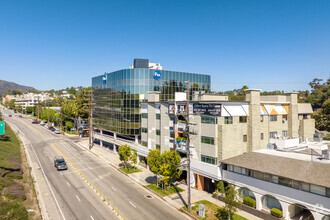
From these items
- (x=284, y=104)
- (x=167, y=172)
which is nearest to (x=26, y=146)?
(x=167, y=172)

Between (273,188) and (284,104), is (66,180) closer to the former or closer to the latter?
(273,188)

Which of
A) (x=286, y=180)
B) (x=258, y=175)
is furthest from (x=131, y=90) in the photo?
(x=286, y=180)

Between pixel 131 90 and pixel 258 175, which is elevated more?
pixel 131 90

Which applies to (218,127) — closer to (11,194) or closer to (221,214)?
(221,214)

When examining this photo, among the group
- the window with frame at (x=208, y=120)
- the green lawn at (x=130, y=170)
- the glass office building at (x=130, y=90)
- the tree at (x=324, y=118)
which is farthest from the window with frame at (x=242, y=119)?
the tree at (x=324, y=118)

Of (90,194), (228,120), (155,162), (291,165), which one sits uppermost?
(228,120)

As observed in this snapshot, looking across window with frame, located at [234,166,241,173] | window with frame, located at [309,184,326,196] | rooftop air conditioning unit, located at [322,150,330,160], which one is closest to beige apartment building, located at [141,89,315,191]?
window with frame, located at [234,166,241,173]
